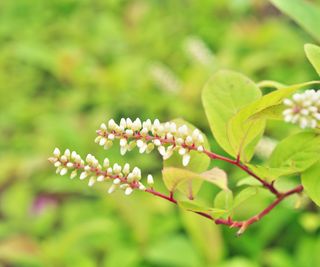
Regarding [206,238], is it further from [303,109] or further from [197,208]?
[303,109]

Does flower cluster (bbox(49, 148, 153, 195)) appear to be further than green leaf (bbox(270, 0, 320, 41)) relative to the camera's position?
No

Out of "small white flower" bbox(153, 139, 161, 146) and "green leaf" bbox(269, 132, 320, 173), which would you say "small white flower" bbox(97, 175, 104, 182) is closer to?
"small white flower" bbox(153, 139, 161, 146)

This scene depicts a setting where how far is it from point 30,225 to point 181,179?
49.3 inches

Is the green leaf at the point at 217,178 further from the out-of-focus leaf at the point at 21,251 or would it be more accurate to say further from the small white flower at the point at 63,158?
the out-of-focus leaf at the point at 21,251

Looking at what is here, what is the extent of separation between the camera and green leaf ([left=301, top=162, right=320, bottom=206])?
1.83 feet

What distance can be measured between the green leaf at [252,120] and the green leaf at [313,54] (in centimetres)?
3

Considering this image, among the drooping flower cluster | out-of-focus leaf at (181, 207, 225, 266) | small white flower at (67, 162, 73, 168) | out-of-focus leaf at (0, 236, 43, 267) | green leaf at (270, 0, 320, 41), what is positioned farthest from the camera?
out-of-focus leaf at (0, 236, 43, 267)

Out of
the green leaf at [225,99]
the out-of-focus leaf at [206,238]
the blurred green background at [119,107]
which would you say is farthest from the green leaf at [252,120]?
the out-of-focus leaf at [206,238]

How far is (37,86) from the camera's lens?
2.50 m

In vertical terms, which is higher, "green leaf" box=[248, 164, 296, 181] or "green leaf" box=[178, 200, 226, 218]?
"green leaf" box=[248, 164, 296, 181]

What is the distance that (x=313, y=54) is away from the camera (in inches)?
22.0

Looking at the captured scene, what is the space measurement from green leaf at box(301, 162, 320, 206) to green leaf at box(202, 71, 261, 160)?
3.3 inches

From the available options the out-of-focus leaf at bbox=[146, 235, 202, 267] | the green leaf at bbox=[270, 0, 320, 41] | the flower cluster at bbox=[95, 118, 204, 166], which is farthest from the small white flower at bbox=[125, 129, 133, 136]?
the out-of-focus leaf at bbox=[146, 235, 202, 267]

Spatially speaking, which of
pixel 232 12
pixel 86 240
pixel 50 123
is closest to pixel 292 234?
pixel 86 240
